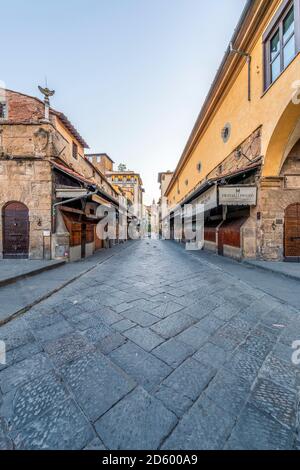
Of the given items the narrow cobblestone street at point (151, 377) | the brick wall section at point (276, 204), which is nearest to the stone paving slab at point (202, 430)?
the narrow cobblestone street at point (151, 377)

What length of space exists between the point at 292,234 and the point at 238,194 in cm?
250

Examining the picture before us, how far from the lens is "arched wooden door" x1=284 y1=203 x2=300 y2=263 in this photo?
6.79 m

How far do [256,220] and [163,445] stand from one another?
7.52 metres

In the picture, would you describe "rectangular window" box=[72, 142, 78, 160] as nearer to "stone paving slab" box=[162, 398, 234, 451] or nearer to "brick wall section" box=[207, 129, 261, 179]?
"brick wall section" box=[207, 129, 261, 179]

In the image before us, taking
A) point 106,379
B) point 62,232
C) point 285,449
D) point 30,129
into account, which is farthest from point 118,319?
point 30,129

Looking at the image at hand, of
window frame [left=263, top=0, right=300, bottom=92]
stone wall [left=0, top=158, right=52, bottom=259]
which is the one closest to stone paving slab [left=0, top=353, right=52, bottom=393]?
stone wall [left=0, top=158, right=52, bottom=259]

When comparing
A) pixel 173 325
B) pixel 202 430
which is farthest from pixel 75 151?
pixel 202 430

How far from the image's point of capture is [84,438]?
1147 mm

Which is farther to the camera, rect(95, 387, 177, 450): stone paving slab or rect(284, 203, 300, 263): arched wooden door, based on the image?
rect(284, 203, 300, 263): arched wooden door

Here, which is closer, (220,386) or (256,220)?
(220,386)

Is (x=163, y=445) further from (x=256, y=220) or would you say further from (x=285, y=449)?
(x=256, y=220)

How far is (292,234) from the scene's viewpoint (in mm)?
6805

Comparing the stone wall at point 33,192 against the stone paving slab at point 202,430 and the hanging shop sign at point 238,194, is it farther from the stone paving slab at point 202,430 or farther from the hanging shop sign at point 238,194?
the stone paving slab at point 202,430

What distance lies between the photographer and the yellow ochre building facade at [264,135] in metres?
5.74
